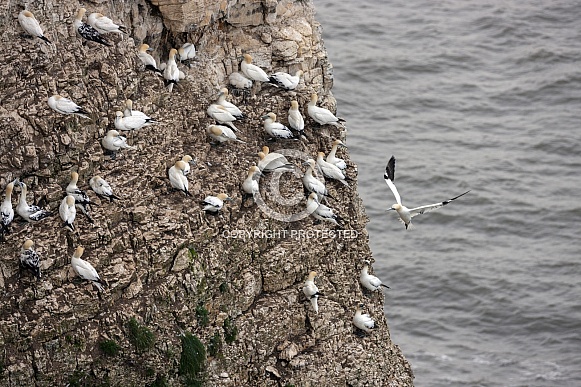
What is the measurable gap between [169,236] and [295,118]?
12.5 ft

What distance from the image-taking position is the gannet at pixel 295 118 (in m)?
25.1

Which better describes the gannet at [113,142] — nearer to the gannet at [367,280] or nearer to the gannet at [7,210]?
the gannet at [7,210]

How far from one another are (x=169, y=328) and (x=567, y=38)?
3495cm

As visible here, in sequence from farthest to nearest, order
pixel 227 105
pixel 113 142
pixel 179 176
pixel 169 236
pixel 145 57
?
pixel 227 105
pixel 145 57
pixel 179 176
pixel 169 236
pixel 113 142

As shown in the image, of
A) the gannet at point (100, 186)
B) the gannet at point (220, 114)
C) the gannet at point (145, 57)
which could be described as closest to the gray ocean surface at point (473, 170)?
the gannet at point (220, 114)

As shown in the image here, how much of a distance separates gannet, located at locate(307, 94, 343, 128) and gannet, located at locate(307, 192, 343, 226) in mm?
1697

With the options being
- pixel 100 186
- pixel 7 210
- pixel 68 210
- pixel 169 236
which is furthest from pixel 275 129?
pixel 7 210

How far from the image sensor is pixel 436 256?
4234 cm

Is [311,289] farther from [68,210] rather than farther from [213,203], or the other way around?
[68,210]

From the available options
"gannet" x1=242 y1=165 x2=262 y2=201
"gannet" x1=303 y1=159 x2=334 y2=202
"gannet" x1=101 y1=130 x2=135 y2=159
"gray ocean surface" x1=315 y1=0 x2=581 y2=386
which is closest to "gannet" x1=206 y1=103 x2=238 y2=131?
"gannet" x1=242 y1=165 x2=262 y2=201

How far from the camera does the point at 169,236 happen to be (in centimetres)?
2283

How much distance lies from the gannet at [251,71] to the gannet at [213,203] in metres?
2.87

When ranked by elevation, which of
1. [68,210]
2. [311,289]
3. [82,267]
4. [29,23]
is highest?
[29,23]

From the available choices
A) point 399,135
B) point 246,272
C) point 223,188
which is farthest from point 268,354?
point 399,135
